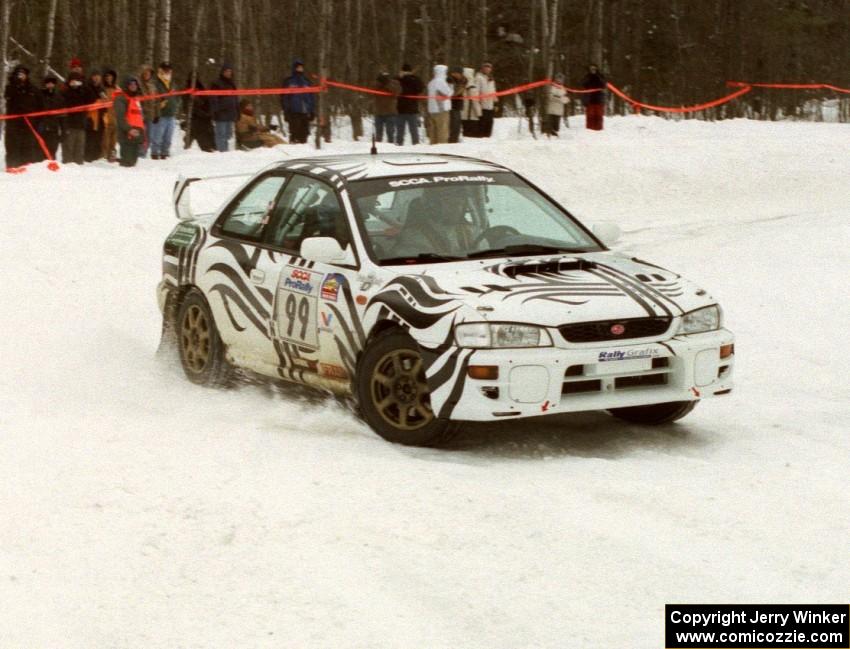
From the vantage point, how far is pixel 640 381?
8109 mm

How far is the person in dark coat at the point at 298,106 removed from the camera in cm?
2831

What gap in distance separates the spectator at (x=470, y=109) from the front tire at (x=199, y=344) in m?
20.0

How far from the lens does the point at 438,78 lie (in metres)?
28.4

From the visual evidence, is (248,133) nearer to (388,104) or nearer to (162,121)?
(162,121)

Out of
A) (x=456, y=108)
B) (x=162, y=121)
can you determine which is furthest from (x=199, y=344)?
(x=456, y=108)

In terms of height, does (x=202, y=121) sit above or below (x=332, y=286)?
above

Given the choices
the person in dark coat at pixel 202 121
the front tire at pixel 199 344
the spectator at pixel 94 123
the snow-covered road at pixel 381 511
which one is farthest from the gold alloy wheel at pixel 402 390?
the person in dark coat at pixel 202 121

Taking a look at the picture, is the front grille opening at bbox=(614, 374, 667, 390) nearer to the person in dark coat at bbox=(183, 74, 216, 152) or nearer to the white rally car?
the white rally car

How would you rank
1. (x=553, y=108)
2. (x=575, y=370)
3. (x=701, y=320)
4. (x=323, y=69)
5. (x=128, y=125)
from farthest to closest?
(x=553, y=108) < (x=323, y=69) < (x=128, y=125) < (x=701, y=320) < (x=575, y=370)

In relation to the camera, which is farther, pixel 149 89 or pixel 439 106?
pixel 439 106

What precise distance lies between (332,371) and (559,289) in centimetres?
144

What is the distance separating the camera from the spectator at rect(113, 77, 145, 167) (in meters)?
23.7

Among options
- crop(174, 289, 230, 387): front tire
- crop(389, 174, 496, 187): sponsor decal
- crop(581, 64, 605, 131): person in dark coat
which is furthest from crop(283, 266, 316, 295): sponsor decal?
crop(581, 64, 605, 131): person in dark coat

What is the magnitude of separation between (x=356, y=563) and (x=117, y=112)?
736 inches
